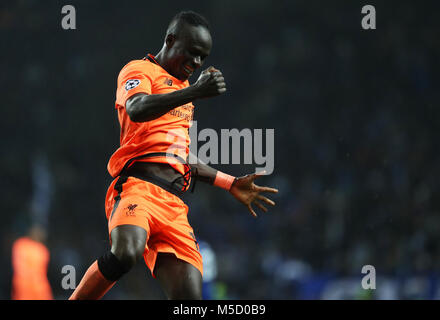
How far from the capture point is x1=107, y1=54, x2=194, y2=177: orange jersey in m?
3.10

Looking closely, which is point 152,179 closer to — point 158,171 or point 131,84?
A: point 158,171

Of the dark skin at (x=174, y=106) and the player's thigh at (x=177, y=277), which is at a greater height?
the dark skin at (x=174, y=106)

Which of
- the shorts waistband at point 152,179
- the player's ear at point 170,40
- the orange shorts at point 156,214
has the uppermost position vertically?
the player's ear at point 170,40

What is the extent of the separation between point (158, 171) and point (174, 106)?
1.45 ft

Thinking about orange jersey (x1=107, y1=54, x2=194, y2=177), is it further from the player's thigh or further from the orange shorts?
the player's thigh

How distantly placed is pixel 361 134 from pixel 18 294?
559cm

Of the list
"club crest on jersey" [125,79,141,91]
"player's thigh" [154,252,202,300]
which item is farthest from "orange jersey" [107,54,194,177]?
"player's thigh" [154,252,202,300]

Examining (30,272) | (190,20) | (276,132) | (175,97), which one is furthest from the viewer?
(276,132)

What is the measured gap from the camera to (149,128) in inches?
123

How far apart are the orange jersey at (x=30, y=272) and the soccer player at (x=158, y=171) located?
469cm

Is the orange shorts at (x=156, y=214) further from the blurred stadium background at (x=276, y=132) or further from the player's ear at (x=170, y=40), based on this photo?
the blurred stadium background at (x=276, y=132)

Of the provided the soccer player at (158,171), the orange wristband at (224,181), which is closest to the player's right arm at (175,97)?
the soccer player at (158,171)

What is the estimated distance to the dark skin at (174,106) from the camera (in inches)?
109

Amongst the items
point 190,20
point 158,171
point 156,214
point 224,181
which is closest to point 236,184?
point 224,181
